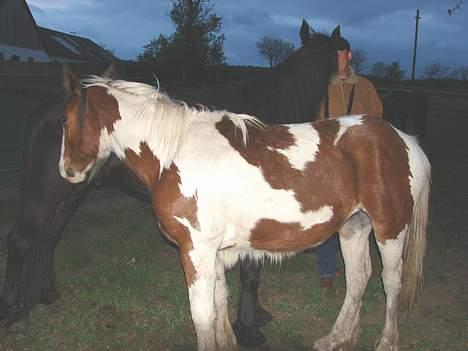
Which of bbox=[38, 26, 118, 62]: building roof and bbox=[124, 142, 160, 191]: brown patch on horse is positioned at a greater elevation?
bbox=[38, 26, 118, 62]: building roof

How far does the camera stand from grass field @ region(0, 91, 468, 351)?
11.7ft

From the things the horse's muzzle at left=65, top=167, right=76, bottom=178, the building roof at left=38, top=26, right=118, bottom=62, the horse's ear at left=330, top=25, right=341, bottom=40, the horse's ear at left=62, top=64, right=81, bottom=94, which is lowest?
the horse's muzzle at left=65, top=167, right=76, bottom=178

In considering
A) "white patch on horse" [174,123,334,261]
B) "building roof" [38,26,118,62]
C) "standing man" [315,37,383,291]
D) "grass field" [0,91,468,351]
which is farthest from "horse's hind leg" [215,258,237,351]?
"building roof" [38,26,118,62]

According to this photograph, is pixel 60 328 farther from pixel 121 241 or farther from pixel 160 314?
pixel 121 241

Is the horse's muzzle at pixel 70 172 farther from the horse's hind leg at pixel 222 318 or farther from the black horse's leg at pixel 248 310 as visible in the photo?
the black horse's leg at pixel 248 310

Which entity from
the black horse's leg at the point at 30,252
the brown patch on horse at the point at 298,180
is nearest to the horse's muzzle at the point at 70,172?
the black horse's leg at the point at 30,252

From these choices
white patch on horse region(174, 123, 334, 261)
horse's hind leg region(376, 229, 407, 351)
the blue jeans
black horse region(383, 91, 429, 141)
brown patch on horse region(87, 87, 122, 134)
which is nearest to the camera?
white patch on horse region(174, 123, 334, 261)

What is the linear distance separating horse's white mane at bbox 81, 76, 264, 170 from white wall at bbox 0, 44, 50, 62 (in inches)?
1380

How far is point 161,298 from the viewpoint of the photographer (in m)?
4.27

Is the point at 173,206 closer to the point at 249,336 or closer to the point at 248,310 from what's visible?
the point at 248,310

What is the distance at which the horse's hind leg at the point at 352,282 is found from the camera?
3.44 m

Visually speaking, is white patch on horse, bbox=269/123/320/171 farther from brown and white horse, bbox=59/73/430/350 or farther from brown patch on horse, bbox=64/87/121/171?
brown patch on horse, bbox=64/87/121/171

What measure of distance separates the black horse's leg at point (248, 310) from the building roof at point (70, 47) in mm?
39120

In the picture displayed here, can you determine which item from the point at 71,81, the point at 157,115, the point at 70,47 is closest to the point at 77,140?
the point at 71,81
